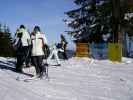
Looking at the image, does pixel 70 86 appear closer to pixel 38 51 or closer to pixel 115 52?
pixel 38 51

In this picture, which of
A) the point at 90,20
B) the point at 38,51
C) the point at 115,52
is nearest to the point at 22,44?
the point at 38,51

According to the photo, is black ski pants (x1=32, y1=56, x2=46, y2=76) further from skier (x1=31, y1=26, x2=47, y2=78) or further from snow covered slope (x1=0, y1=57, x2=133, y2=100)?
snow covered slope (x1=0, y1=57, x2=133, y2=100)

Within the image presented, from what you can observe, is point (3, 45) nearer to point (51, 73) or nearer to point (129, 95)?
point (51, 73)

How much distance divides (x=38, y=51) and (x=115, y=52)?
1241cm

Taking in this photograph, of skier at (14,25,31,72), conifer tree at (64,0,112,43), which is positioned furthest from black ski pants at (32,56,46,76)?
conifer tree at (64,0,112,43)

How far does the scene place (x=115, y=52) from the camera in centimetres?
2741

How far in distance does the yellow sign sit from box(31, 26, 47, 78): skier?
11.4 meters

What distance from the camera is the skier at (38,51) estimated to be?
616 inches

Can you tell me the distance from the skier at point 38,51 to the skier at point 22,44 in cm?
157

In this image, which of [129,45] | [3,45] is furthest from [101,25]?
[3,45]

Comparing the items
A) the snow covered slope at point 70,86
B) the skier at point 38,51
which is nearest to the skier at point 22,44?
the snow covered slope at point 70,86

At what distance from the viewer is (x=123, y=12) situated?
42250 mm

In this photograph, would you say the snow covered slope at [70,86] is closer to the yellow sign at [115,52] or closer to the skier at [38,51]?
the skier at [38,51]

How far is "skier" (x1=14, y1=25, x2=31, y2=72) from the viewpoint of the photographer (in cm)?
1769
